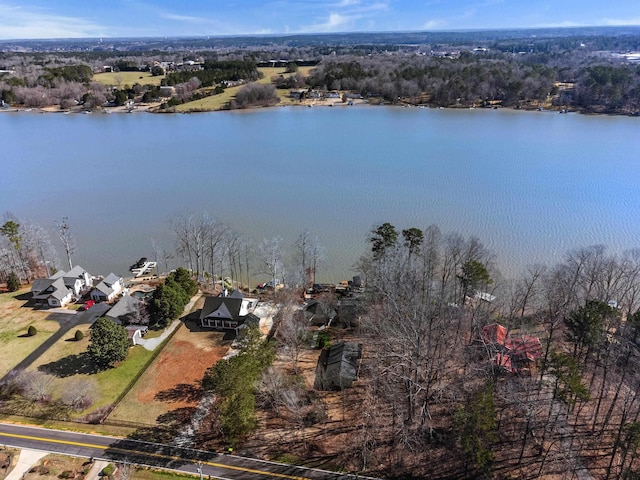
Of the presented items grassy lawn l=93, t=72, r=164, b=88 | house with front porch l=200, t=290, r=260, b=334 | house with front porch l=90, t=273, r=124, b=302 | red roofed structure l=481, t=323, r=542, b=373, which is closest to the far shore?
grassy lawn l=93, t=72, r=164, b=88

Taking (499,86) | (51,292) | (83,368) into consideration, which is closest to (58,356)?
(83,368)

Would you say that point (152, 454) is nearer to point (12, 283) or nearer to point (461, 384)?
point (461, 384)


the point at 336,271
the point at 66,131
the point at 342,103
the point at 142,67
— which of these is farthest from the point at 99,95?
the point at 336,271

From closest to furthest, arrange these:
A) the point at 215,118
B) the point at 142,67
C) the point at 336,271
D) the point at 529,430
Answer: the point at 529,430 < the point at 336,271 < the point at 215,118 < the point at 142,67

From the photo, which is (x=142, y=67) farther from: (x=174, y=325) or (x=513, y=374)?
(x=513, y=374)

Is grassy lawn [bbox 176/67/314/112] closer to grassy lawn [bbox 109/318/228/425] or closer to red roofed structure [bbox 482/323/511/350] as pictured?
grassy lawn [bbox 109/318/228/425]

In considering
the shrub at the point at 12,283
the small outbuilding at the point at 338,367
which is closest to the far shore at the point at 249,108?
the shrub at the point at 12,283
